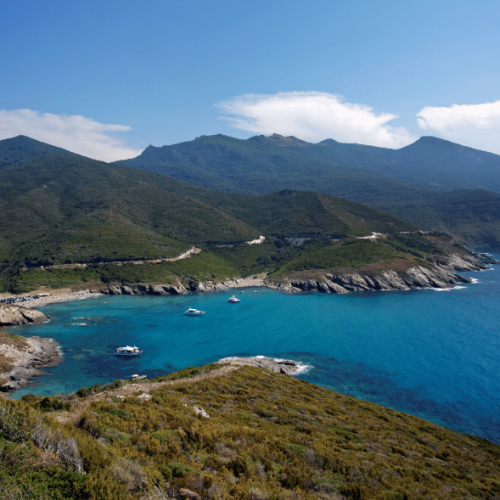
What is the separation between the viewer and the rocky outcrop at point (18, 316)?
62.2 metres

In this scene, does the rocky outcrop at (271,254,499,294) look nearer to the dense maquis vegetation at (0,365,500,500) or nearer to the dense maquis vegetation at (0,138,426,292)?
the dense maquis vegetation at (0,138,426,292)

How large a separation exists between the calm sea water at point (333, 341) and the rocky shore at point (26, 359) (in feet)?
5.74

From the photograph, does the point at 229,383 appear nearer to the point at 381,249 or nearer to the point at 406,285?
the point at 406,285

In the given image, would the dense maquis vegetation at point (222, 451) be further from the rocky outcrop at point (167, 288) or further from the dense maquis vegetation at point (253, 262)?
the dense maquis vegetation at point (253, 262)

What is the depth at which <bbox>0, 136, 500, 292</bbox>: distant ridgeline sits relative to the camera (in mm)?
98125

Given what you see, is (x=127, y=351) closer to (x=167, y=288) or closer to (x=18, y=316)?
(x=18, y=316)

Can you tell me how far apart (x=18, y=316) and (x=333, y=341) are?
199ft

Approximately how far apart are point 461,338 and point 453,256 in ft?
292

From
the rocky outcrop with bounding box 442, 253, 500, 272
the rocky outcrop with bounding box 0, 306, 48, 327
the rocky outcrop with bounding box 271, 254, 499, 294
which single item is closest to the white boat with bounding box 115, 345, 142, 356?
the rocky outcrop with bounding box 0, 306, 48, 327

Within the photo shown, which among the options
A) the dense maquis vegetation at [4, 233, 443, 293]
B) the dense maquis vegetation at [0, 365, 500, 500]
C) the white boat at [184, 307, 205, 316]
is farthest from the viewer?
the dense maquis vegetation at [4, 233, 443, 293]

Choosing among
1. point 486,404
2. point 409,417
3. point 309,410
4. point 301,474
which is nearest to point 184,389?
point 309,410

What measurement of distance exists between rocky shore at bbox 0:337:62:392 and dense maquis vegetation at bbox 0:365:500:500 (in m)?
25.4

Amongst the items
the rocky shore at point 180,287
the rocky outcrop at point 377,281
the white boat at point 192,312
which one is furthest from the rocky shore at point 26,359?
the rocky outcrop at point 377,281

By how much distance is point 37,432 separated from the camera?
10836mm
